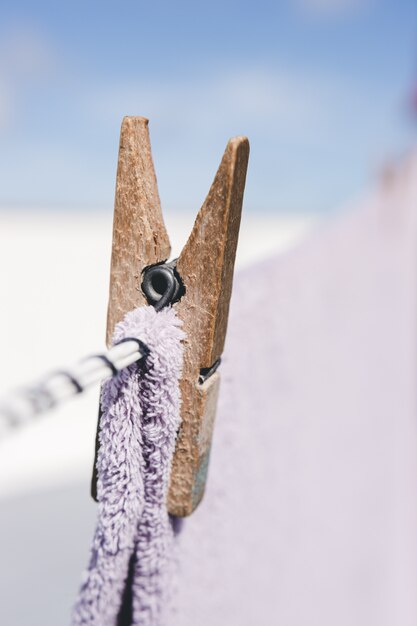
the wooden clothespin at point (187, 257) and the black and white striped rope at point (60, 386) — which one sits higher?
the wooden clothespin at point (187, 257)

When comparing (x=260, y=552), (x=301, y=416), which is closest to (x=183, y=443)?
(x=260, y=552)

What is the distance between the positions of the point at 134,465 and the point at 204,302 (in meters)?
0.09

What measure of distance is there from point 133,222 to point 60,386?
0.10 meters

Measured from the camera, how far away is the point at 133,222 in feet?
0.92

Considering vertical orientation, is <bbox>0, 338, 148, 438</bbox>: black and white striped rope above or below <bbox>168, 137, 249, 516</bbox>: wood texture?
below

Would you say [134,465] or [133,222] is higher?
[133,222]

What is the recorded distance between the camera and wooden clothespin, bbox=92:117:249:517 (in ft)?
0.89

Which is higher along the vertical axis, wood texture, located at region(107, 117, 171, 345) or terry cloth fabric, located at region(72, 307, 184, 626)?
wood texture, located at region(107, 117, 171, 345)

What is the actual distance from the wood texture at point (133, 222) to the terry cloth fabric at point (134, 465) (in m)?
0.01

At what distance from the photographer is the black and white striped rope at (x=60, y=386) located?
19 cm

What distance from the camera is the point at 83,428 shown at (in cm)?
174

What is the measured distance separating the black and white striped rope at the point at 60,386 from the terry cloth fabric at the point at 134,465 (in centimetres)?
2

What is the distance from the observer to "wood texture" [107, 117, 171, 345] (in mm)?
276

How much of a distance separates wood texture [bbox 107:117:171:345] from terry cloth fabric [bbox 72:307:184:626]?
0.5 inches
